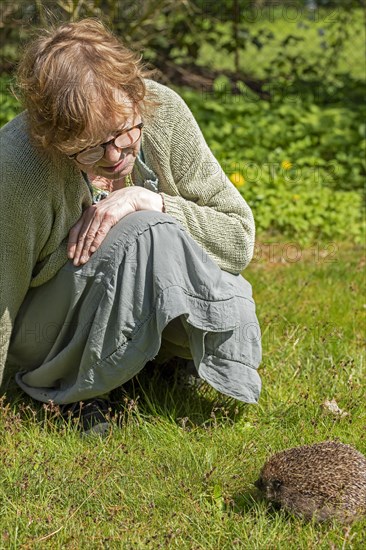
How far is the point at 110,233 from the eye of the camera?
3260mm

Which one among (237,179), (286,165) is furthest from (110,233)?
(286,165)

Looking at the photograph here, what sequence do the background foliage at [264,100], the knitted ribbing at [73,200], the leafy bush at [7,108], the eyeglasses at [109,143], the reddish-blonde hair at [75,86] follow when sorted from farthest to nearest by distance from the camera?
the leafy bush at [7,108] → the background foliage at [264,100] → the knitted ribbing at [73,200] → the eyeglasses at [109,143] → the reddish-blonde hair at [75,86]

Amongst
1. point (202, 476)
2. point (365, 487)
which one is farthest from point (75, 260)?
point (365, 487)

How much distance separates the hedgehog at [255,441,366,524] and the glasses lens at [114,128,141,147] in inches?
48.0

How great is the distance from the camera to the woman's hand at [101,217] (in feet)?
10.7

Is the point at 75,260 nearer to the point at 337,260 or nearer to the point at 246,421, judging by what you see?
the point at 246,421

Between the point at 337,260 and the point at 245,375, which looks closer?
the point at 245,375

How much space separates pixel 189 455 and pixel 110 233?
2.88ft

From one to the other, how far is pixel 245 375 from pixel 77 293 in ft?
2.43

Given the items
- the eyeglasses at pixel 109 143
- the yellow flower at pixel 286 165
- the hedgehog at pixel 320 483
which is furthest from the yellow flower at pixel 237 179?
the hedgehog at pixel 320 483

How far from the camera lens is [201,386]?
12.3ft

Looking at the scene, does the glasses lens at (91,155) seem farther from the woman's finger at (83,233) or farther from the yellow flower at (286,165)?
the yellow flower at (286,165)

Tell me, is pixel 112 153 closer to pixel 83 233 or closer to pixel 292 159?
pixel 83 233

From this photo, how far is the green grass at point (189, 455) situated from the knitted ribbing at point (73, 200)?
0.55 meters
